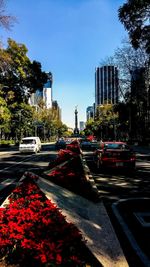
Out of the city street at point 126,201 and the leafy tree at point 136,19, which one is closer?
the city street at point 126,201

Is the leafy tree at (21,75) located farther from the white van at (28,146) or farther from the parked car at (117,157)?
the parked car at (117,157)

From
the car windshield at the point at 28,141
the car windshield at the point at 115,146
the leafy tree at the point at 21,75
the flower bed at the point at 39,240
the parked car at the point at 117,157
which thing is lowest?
the flower bed at the point at 39,240

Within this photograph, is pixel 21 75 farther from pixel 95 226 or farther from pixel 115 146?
pixel 95 226

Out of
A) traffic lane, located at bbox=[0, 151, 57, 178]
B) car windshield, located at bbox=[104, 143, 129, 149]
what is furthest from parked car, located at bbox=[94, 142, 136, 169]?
traffic lane, located at bbox=[0, 151, 57, 178]

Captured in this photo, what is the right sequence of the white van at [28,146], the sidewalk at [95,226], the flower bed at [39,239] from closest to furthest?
the flower bed at [39,239]
the sidewalk at [95,226]
the white van at [28,146]

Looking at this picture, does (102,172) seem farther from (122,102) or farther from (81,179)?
(122,102)

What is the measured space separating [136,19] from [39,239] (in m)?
27.8

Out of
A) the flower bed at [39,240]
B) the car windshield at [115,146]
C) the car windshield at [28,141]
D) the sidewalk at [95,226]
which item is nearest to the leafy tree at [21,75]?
the car windshield at [28,141]

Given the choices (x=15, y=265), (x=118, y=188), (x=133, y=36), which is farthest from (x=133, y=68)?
(x=15, y=265)

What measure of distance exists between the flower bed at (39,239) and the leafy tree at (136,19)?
1001 inches

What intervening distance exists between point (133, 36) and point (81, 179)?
72.6ft

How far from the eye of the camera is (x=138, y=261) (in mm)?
5406

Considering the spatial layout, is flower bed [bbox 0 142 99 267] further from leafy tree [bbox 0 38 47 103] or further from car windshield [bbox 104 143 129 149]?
leafy tree [bbox 0 38 47 103]

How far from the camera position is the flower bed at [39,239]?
407 centimetres
